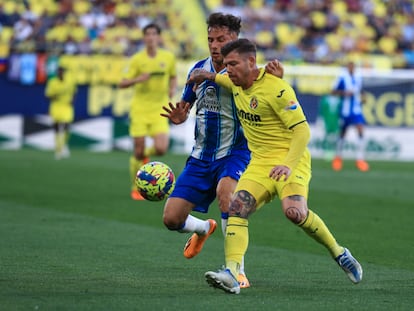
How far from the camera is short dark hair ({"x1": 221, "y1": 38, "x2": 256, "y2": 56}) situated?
7.58m

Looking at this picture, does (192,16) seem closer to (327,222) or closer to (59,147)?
(59,147)

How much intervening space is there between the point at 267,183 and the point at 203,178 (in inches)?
42.0

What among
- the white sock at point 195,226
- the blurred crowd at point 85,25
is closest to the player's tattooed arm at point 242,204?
the white sock at point 195,226

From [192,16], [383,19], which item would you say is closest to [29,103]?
[192,16]

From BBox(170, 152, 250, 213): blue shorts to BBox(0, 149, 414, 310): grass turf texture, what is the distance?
0.64 metres

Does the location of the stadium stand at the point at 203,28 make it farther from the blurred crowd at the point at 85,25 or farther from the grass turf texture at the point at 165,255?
the grass turf texture at the point at 165,255

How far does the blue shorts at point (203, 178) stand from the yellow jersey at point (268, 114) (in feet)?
2.12

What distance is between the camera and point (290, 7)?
37250mm

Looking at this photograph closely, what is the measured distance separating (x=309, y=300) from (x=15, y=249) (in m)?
3.66

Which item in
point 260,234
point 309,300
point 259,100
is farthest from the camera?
point 260,234

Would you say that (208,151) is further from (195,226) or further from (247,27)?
(247,27)

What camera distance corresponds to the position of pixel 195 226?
29.4ft

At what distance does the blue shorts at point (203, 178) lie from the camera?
8.67m

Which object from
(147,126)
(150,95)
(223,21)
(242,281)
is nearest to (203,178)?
(242,281)
